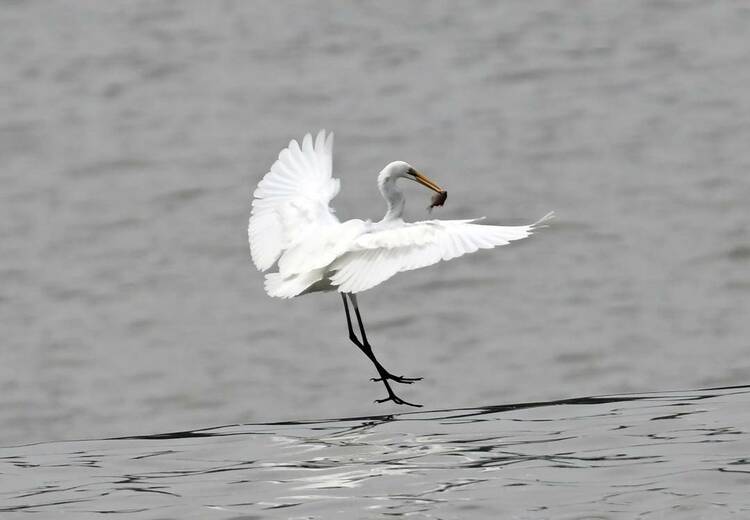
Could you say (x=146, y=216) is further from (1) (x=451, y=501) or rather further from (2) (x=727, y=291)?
(1) (x=451, y=501)

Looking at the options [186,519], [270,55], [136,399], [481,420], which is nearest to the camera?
[186,519]

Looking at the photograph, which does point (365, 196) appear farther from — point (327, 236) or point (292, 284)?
point (292, 284)

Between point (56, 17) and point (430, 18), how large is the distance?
4.99 metres

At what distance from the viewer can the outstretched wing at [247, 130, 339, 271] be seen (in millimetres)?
11156

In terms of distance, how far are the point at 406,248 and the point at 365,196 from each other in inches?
287

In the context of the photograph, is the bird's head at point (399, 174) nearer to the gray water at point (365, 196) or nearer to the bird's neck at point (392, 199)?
the bird's neck at point (392, 199)

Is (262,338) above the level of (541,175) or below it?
below

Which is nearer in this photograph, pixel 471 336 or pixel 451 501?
pixel 451 501

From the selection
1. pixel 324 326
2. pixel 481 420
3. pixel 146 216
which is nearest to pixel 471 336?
pixel 324 326

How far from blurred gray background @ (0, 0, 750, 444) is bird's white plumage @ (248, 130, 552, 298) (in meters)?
1.53

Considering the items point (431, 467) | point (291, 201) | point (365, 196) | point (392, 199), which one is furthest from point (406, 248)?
point (365, 196)

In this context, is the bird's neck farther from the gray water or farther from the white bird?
the gray water

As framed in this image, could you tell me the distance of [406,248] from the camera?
982 centimetres

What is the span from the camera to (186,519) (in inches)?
314
